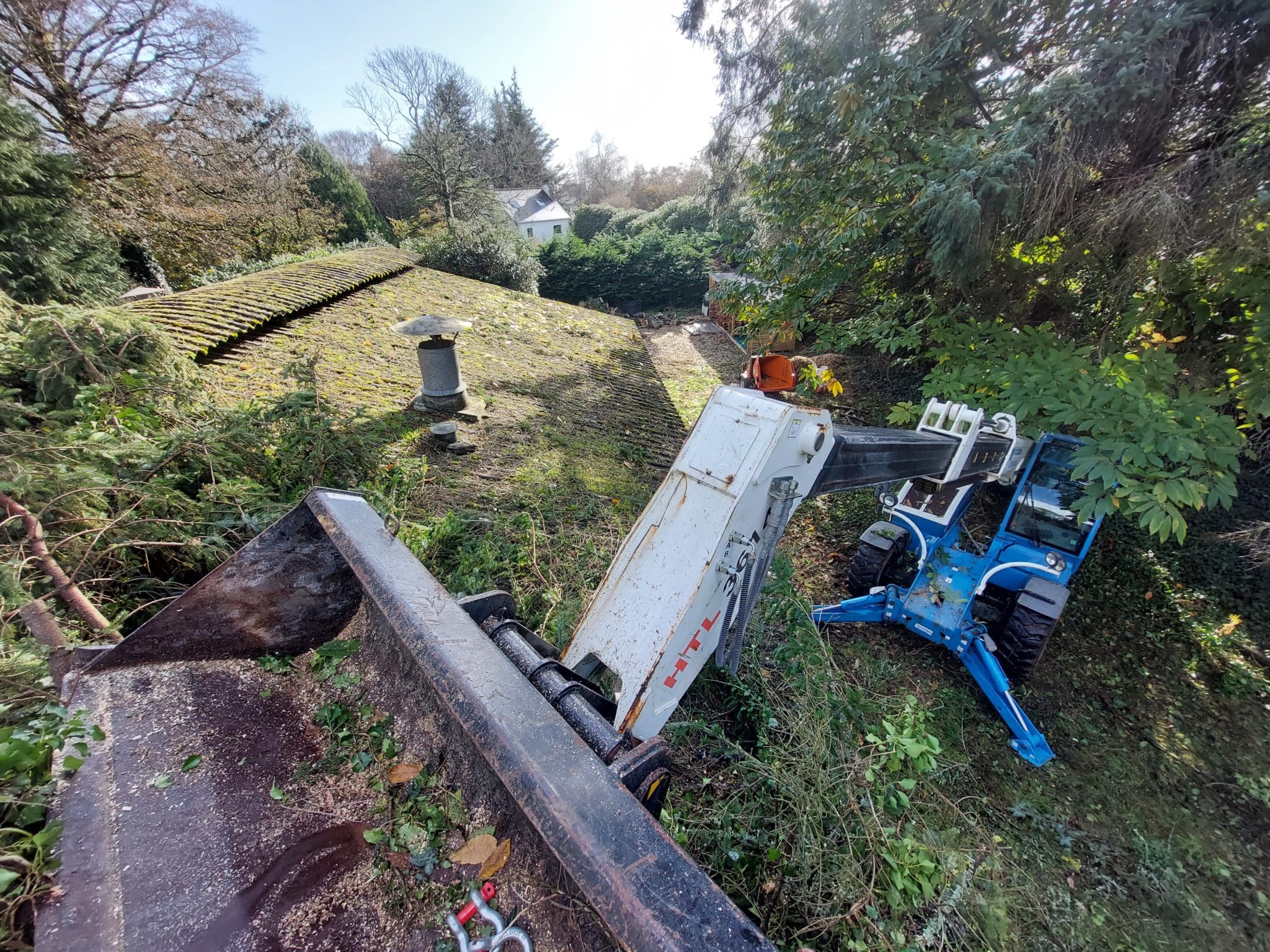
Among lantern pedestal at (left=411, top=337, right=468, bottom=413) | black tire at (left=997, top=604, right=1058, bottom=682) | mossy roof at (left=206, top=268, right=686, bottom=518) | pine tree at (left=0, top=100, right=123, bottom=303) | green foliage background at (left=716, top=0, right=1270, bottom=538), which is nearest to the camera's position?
green foliage background at (left=716, top=0, right=1270, bottom=538)

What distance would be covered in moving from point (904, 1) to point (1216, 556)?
8.59 m

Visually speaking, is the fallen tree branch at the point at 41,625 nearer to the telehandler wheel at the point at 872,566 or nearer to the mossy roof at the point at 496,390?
the mossy roof at the point at 496,390

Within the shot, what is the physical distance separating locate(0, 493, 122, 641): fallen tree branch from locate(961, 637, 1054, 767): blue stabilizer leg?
628 cm

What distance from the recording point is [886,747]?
2.39 metres

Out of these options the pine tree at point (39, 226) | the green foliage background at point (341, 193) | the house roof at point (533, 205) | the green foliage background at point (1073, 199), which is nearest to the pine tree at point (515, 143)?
the house roof at point (533, 205)

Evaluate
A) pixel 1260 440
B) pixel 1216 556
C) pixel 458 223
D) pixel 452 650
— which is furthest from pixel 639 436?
pixel 458 223

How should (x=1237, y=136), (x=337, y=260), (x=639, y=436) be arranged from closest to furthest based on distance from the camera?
1. (x=1237, y=136)
2. (x=639, y=436)
3. (x=337, y=260)

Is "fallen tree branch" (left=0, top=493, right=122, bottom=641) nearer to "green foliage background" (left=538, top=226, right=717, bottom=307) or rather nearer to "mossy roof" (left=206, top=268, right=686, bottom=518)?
"mossy roof" (left=206, top=268, right=686, bottom=518)

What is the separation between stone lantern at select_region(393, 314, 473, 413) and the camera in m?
5.23

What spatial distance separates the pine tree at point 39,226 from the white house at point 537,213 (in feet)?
95.9

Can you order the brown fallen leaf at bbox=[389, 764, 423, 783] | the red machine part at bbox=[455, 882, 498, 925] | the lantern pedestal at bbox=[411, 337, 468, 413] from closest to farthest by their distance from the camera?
the red machine part at bbox=[455, 882, 498, 925], the brown fallen leaf at bbox=[389, 764, 423, 783], the lantern pedestal at bbox=[411, 337, 468, 413]

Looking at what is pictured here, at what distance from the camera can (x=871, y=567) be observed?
227 inches

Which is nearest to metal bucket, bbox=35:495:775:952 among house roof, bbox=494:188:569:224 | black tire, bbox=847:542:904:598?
black tire, bbox=847:542:904:598

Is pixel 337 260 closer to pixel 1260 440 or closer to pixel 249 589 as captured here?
pixel 249 589
